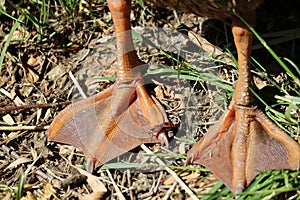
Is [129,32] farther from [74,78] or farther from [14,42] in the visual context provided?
[14,42]

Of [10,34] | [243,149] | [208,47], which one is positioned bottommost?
[243,149]

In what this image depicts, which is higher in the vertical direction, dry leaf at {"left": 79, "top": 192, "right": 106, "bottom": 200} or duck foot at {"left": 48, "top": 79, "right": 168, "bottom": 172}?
duck foot at {"left": 48, "top": 79, "right": 168, "bottom": 172}

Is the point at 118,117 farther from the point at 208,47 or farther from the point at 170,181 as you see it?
the point at 208,47

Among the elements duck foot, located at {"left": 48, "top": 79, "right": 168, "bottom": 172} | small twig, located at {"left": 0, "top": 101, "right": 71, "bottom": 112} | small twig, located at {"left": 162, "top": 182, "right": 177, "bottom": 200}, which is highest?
small twig, located at {"left": 0, "top": 101, "right": 71, "bottom": 112}

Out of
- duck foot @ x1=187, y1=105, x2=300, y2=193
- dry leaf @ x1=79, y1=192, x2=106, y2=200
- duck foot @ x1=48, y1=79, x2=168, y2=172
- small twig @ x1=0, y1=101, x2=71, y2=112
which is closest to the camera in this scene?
duck foot @ x1=187, y1=105, x2=300, y2=193

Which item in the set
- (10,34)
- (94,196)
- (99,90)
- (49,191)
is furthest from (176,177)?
(10,34)

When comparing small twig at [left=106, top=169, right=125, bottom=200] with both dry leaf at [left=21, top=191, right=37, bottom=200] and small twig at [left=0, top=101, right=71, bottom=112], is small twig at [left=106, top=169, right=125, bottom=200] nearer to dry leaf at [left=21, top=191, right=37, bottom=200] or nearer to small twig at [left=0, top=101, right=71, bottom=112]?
dry leaf at [left=21, top=191, right=37, bottom=200]

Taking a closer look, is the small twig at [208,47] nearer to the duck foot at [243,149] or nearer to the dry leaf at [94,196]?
the duck foot at [243,149]

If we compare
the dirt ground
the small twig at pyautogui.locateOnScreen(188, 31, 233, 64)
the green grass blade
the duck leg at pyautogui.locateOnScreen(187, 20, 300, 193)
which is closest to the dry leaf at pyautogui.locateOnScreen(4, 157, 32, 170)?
the dirt ground
